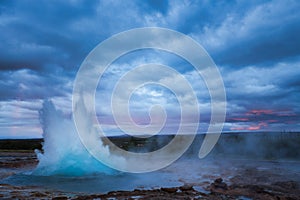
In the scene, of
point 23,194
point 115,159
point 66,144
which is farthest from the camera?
point 115,159

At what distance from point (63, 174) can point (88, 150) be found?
2.59 m

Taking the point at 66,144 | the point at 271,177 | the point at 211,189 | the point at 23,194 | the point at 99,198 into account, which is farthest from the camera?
the point at 66,144

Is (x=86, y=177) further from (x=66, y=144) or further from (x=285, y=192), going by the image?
(x=285, y=192)

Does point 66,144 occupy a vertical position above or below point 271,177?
above

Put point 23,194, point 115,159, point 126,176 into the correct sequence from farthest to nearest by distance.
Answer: point 115,159 → point 126,176 → point 23,194

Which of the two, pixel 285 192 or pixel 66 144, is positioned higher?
pixel 66 144

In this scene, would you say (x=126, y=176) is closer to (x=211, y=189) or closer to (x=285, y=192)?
(x=211, y=189)

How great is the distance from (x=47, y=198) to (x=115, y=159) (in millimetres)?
9190

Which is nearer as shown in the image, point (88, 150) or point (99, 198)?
point (99, 198)

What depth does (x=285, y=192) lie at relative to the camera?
10.7 metres

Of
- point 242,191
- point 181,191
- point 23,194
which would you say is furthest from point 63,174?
point 242,191

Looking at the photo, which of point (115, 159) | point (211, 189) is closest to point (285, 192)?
point (211, 189)

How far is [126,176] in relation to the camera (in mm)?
15422

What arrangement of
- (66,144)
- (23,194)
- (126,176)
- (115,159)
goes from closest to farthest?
1. (23,194)
2. (126,176)
3. (66,144)
4. (115,159)
